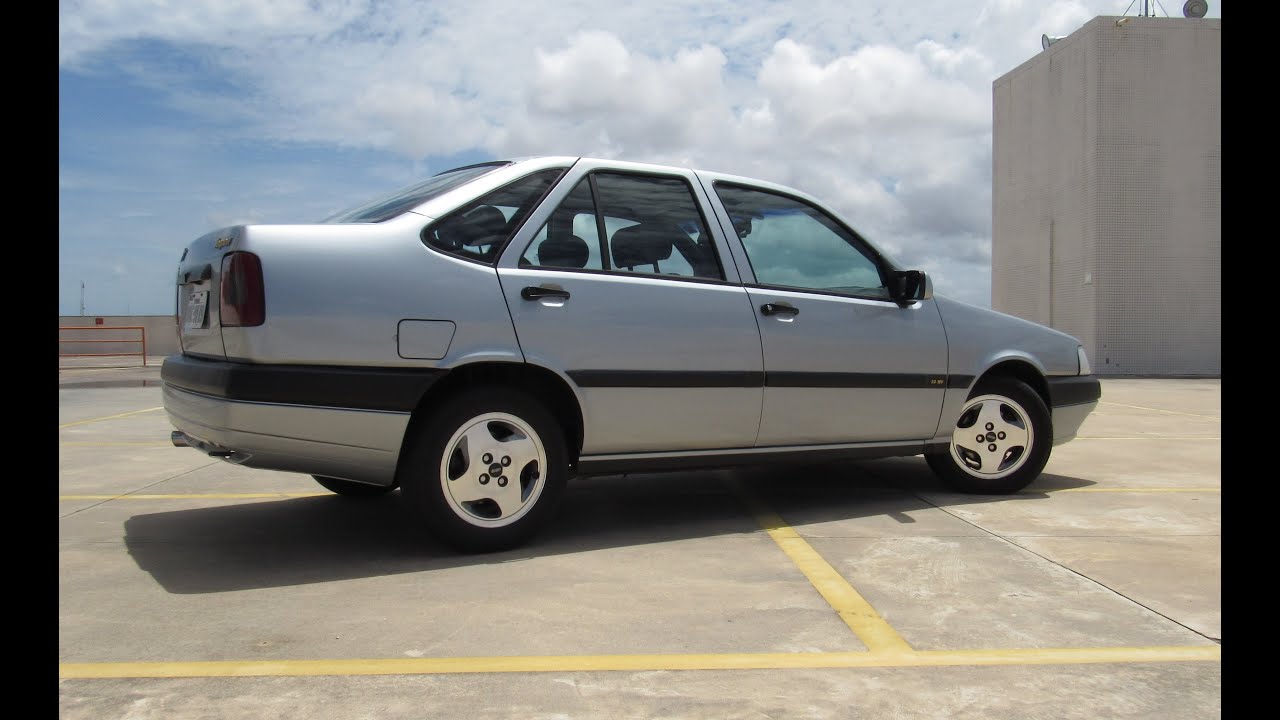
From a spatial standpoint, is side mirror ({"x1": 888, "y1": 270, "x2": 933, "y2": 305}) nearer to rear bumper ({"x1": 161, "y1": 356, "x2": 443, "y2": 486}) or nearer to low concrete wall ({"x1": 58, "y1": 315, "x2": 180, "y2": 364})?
rear bumper ({"x1": 161, "y1": 356, "x2": 443, "y2": 486})

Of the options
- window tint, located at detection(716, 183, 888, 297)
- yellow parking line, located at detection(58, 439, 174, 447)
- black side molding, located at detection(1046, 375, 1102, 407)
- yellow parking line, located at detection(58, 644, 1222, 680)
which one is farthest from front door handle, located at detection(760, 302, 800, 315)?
yellow parking line, located at detection(58, 439, 174, 447)

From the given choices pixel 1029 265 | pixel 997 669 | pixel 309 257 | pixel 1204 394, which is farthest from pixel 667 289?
pixel 1029 265

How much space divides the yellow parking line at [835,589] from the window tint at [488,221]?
174 cm

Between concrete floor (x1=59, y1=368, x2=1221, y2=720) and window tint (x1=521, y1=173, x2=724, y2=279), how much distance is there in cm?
121

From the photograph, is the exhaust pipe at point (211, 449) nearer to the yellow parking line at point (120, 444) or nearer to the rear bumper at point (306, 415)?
the rear bumper at point (306, 415)

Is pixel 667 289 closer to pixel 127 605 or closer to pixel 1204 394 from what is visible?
pixel 127 605

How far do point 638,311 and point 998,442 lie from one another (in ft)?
7.78

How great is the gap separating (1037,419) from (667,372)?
237cm

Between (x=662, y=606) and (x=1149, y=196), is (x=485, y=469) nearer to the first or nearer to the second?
(x=662, y=606)

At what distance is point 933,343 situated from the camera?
498 cm

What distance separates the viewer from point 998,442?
17.2 feet

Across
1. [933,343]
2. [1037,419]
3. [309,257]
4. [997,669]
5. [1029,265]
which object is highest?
[1029,265]

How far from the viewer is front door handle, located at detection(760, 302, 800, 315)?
444cm

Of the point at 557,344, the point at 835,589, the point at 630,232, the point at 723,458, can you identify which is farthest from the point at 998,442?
the point at 557,344
